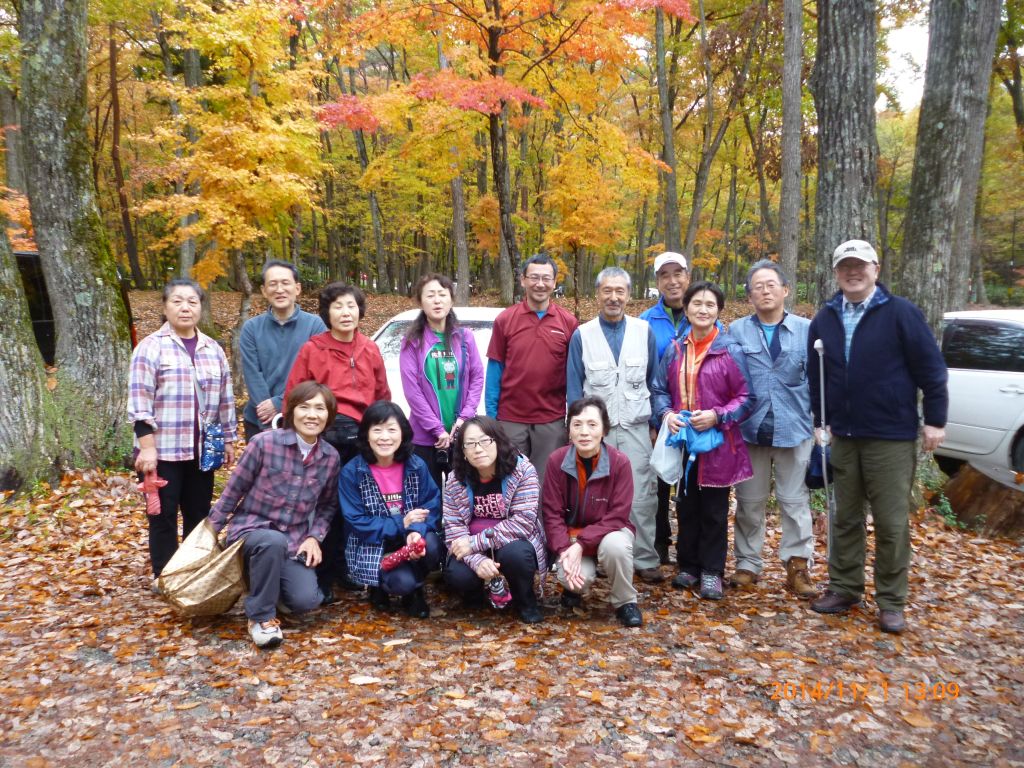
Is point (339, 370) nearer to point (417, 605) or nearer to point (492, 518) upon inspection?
point (492, 518)

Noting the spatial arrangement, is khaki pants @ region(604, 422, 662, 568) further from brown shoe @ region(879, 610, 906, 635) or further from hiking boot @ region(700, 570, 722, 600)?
brown shoe @ region(879, 610, 906, 635)

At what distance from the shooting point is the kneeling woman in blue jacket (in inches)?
143

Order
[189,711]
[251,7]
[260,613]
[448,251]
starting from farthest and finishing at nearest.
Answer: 1. [448,251]
2. [251,7]
3. [260,613]
4. [189,711]

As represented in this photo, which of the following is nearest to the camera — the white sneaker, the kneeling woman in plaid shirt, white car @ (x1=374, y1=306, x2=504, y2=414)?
the white sneaker

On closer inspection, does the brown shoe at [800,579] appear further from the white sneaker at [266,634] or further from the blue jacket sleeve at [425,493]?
the white sneaker at [266,634]

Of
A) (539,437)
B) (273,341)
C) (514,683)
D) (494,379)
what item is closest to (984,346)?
(539,437)

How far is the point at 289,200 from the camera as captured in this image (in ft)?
29.4

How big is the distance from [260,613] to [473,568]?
3.73 feet

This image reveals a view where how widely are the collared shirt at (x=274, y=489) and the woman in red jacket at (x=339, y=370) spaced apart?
26cm

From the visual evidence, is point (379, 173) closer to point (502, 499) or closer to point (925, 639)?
point (502, 499)

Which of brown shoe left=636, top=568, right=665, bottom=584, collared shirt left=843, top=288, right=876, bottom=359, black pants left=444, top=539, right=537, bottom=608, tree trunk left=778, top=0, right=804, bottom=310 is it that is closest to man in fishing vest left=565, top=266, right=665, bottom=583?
brown shoe left=636, top=568, right=665, bottom=584

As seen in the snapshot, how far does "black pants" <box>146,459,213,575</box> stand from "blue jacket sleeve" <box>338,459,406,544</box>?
3.10 feet

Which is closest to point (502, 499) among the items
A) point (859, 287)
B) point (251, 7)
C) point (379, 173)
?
point (859, 287)

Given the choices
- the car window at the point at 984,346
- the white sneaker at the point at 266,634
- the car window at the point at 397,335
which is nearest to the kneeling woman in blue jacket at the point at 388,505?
the white sneaker at the point at 266,634
